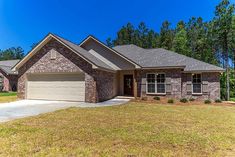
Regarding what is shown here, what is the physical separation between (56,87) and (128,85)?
7.46m

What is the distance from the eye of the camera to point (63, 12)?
33250mm

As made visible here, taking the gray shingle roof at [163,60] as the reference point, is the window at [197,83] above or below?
below

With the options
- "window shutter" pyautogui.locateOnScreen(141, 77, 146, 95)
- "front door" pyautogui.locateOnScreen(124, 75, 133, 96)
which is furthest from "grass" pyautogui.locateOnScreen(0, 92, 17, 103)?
"window shutter" pyautogui.locateOnScreen(141, 77, 146, 95)

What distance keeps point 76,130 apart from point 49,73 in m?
10.7

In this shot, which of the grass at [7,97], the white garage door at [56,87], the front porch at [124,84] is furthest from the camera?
the front porch at [124,84]

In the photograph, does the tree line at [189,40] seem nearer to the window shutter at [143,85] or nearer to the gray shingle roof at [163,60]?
the gray shingle roof at [163,60]

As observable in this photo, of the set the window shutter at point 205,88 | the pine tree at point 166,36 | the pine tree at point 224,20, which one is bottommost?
the window shutter at point 205,88

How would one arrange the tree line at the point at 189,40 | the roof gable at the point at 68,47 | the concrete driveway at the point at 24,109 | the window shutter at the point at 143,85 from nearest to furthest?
1. the concrete driveway at the point at 24,109
2. the roof gable at the point at 68,47
3. the window shutter at the point at 143,85
4. the tree line at the point at 189,40

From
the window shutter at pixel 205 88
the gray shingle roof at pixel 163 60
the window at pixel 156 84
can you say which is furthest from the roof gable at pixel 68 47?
the window shutter at pixel 205 88

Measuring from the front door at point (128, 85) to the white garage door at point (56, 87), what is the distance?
5946mm

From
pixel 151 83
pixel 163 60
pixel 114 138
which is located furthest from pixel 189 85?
pixel 114 138

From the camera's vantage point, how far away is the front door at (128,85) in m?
19.2

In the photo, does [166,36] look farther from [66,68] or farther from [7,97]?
[7,97]

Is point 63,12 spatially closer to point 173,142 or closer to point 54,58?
point 54,58
